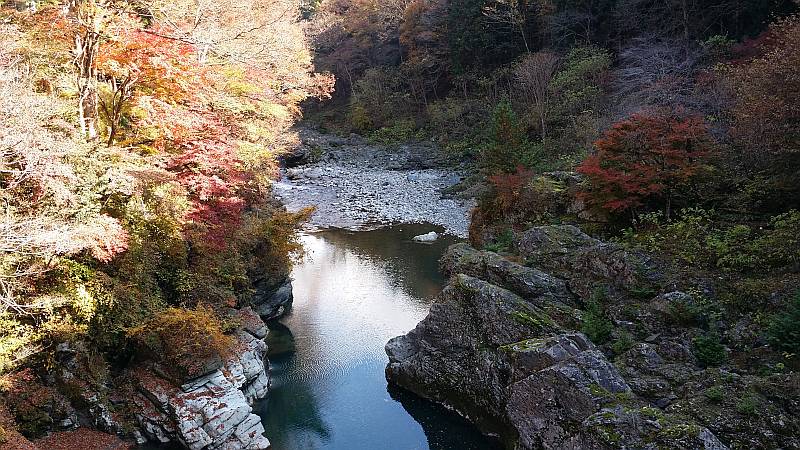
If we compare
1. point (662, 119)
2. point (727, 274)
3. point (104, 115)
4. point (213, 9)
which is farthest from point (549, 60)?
point (104, 115)

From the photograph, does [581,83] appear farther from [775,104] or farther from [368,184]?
[775,104]

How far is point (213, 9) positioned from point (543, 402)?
15.5 metres

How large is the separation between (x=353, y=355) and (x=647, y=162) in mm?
9883

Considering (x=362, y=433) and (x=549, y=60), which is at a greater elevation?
(x=549, y=60)

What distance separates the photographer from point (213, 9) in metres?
17.5

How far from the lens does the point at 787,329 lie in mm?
9219

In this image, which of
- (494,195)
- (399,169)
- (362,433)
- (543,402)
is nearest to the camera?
(543,402)

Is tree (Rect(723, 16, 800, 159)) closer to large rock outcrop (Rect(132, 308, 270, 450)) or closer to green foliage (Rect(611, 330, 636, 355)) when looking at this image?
green foliage (Rect(611, 330, 636, 355))

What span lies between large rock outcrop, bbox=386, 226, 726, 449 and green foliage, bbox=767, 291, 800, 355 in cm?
213

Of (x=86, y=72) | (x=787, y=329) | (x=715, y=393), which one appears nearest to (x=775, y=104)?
(x=787, y=329)

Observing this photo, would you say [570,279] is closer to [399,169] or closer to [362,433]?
[362,433]

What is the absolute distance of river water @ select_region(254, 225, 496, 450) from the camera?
1244 cm

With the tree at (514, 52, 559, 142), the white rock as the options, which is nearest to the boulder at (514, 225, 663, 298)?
the white rock

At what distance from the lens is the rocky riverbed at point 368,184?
29500 mm
